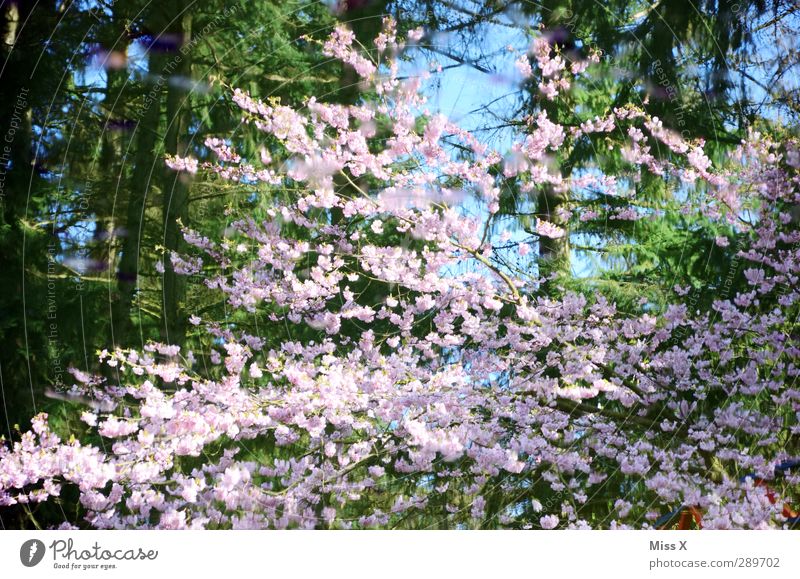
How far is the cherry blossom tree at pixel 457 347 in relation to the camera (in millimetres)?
4742

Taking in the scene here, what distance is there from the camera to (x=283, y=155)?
5.41 m

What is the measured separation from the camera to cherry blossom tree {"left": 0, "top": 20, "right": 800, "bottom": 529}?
4.74m

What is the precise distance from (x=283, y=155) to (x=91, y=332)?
210cm

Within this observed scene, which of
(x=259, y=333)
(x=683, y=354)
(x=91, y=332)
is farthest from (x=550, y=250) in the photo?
(x=91, y=332)

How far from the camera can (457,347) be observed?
5.48m

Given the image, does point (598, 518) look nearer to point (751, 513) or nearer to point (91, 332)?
point (751, 513)

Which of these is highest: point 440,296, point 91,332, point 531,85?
point 531,85
